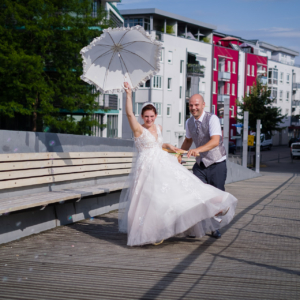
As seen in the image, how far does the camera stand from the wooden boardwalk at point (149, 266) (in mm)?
4777

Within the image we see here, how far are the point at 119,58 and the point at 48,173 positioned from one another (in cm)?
221

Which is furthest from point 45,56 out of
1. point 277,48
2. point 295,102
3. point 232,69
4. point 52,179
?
point 295,102

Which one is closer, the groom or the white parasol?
the groom

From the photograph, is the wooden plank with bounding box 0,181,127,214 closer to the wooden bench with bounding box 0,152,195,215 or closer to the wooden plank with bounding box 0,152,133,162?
the wooden bench with bounding box 0,152,195,215

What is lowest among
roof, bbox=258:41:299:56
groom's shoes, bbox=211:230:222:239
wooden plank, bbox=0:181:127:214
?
groom's shoes, bbox=211:230:222:239

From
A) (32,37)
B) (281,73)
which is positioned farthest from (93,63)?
(281,73)

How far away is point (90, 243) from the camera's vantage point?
713 centimetres

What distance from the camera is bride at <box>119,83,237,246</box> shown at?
6688 millimetres

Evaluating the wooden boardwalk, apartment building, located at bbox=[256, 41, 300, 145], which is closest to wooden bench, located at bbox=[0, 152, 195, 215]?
the wooden boardwalk

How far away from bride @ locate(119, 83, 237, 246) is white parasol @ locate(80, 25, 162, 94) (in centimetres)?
148

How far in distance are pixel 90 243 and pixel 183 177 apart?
152 cm

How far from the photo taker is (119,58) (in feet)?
29.0

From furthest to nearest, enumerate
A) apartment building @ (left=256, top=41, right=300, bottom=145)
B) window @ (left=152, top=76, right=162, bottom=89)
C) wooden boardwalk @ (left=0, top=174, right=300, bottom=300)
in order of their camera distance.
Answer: apartment building @ (left=256, top=41, right=300, bottom=145), window @ (left=152, top=76, right=162, bottom=89), wooden boardwalk @ (left=0, top=174, right=300, bottom=300)

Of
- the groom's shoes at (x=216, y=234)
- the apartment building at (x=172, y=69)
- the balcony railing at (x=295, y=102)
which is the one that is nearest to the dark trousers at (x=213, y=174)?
the groom's shoes at (x=216, y=234)
